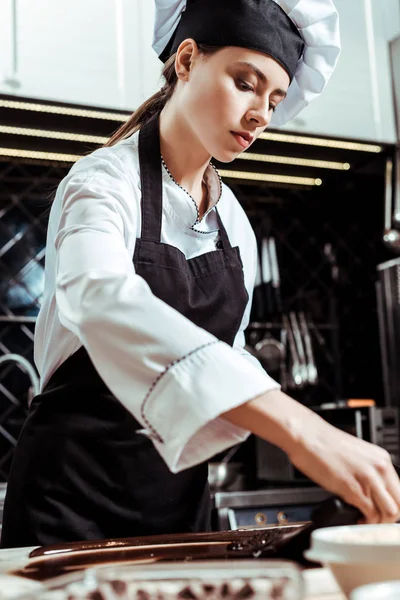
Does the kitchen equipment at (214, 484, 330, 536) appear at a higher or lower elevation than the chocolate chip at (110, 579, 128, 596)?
lower

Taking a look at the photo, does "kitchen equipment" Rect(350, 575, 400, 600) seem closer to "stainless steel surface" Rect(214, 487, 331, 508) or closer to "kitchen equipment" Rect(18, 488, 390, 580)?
"kitchen equipment" Rect(18, 488, 390, 580)

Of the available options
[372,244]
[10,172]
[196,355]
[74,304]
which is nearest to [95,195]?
[74,304]

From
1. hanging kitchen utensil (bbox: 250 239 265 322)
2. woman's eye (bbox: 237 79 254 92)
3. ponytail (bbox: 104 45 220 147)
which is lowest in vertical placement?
hanging kitchen utensil (bbox: 250 239 265 322)

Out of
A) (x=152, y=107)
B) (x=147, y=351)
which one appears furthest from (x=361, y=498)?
(x=152, y=107)

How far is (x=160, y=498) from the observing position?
107 centimetres

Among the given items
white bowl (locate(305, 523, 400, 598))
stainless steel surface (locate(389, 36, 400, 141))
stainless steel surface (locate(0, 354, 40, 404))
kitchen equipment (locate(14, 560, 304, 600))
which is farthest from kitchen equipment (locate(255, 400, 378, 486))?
kitchen equipment (locate(14, 560, 304, 600))

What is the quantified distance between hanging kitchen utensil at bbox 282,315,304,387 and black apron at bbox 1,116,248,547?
156 centimetres

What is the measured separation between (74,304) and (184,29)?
2.14ft

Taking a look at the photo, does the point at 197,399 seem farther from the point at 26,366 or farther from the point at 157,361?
the point at 26,366

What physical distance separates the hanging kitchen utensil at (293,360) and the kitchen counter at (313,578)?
6.34 feet

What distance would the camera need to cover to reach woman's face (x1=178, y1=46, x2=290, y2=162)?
1122 millimetres

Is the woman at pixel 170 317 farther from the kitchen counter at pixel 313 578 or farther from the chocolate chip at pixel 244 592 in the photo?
the chocolate chip at pixel 244 592

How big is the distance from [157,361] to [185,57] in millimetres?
670

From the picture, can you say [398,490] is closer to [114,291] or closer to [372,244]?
[114,291]
